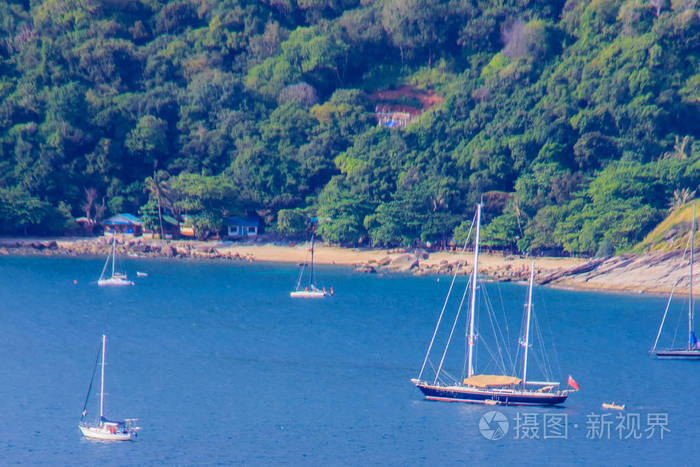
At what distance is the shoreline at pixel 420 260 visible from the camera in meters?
78.6

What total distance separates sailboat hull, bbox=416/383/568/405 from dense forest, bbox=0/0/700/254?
159 feet

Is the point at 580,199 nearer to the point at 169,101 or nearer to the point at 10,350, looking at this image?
the point at 169,101

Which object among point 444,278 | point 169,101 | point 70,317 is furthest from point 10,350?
point 169,101

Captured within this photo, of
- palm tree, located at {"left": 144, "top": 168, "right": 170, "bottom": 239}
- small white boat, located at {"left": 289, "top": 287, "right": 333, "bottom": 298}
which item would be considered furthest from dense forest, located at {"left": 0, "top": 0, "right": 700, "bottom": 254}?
small white boat, located at {"left": 289, "top": 287, "right": 333, "bottom": 298}

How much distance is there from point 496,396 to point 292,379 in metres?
10.7

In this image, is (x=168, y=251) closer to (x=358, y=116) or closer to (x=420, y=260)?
(x=420, y=260)

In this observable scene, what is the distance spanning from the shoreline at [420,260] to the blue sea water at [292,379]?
3.67 m

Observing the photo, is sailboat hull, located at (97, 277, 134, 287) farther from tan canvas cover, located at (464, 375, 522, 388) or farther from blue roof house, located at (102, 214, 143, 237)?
tan canvas cover, located at (464, 375, 522, 388)

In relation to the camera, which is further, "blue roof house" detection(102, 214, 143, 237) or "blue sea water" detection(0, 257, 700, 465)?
"blue roof house" detection(102, 214, 143, 237)

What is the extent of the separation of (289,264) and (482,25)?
5611cm

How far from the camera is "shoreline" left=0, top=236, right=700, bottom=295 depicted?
7856 centimetres

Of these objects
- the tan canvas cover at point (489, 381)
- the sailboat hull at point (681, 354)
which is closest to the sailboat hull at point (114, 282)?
the sailboat hull at point (681, 354)

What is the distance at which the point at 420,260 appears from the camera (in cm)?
9456

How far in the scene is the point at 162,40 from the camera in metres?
136
